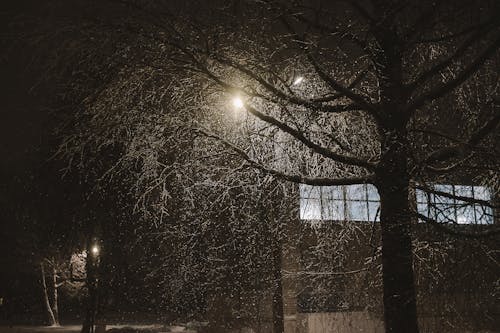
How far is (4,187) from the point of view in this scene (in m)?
30.7

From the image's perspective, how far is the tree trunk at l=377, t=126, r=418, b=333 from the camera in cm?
636

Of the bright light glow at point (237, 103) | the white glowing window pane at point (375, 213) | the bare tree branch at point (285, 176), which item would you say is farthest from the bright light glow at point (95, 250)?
the bare tree branch at point (285, 176)

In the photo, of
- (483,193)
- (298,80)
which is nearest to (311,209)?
(298,80)

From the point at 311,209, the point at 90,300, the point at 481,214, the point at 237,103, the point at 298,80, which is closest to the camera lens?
the point at 481,214

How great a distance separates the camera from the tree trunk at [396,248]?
20.9 feet

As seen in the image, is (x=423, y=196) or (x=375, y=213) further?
(x=423, y=196)

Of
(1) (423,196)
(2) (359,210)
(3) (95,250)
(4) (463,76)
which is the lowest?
(1) (423,196)

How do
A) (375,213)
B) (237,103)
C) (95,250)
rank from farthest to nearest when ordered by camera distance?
1. (95,250)
2. (237,103)
3. (375,213)

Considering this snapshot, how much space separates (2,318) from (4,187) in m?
13.2

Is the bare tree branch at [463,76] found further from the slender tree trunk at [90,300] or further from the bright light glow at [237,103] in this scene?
the slender tree trunk at [90,300]

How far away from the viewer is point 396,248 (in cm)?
657

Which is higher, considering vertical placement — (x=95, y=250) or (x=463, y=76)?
(x=463, y=76)

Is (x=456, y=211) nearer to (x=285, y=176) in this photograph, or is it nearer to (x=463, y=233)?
(x=463, y=233)

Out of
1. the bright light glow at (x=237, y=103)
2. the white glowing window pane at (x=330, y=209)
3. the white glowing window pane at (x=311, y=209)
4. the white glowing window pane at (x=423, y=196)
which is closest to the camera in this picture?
the white glowing window pane at (x=423, y=196)
